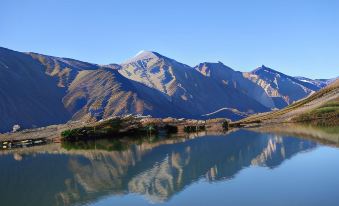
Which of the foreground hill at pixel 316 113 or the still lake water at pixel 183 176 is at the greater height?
the foreground hill at pixel 316 113

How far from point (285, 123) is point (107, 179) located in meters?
118

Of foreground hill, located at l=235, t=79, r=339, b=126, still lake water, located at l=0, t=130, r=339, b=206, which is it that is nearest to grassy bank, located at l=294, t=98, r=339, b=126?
foreground hill, located at l=235, t=79, r=339, b=126

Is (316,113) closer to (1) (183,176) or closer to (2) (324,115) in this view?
(2) (324,115)

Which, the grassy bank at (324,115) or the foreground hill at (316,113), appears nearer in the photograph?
the grassy bank at (324,115)

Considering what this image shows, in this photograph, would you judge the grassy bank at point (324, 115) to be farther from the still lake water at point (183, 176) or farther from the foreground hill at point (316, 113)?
the still lake water at point (183, 176)

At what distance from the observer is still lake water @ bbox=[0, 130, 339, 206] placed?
5106cm

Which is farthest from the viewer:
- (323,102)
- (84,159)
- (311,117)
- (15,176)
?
(323,102)

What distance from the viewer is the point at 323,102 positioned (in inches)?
7338

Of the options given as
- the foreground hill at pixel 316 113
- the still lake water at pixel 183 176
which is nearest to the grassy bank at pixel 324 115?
the foreground hill at pixel 316 113

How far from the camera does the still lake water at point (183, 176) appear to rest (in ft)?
168

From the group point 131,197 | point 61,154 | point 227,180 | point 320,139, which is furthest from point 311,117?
point 131,197

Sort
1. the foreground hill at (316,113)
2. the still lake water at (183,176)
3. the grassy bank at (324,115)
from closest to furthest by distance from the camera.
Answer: the still lake water at (183,176)
the grassy bank at (324,115)
the foreground hill at (316,113)

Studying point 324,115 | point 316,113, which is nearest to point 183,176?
point 324,115

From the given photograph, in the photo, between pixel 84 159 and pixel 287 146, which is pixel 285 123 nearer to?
pixel 287 146
